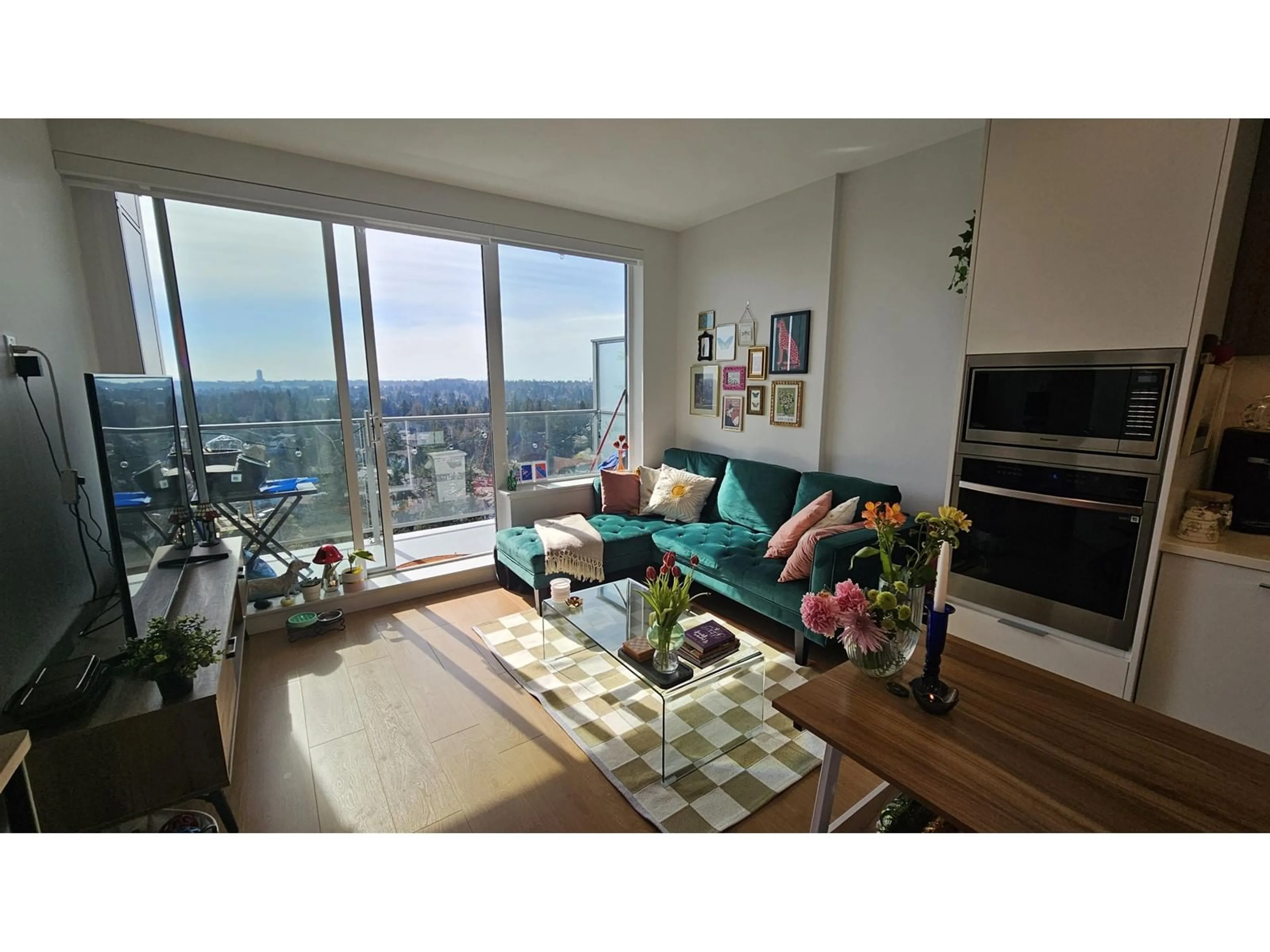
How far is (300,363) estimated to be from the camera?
299 centimetres

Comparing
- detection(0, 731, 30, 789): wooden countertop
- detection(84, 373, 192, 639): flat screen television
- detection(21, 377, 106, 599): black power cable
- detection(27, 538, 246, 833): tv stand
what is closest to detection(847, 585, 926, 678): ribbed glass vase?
detection(0, 731, 30, 789): wooden countertop

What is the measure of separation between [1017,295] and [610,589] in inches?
89.3

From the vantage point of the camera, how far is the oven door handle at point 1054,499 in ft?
5.51

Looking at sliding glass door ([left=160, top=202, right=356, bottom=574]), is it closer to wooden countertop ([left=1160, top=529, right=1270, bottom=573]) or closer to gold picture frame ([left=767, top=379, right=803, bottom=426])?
gold picture frame ([left=767, top=379, right=803, bottom=426])

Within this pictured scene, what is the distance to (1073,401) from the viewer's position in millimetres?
1773

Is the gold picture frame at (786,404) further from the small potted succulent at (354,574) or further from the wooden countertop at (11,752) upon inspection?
the wooden countertop at (11,752)

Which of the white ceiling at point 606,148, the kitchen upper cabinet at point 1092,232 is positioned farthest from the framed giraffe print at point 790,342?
the kitchen upper cabinet at point 1092,232

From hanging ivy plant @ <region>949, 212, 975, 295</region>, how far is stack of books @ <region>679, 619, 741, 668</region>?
5.93 ft

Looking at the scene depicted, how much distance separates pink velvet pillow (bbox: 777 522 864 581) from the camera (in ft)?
8.13

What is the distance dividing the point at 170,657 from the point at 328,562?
1.73 metres

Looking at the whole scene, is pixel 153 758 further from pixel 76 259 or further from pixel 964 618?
pixel 964 618

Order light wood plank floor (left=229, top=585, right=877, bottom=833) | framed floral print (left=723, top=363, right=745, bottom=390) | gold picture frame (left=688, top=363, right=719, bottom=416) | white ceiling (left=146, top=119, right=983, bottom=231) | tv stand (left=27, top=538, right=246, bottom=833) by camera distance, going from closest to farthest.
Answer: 1. tv stand (left=27, top=538, right=246, bottom=833)
2. light wood plank floor (left=229, top=585, right=877, bottom=833)
3. white ceiling (left=146, top=119, right=983, bottom=231)
4. framed floral print (left=723, top=363, right=745, bottom=390)
5. gold picture frame (left=688, top=363, right=719, bottom=416)

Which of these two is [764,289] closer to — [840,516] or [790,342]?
[790,342]

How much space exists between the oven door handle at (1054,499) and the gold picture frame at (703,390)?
2.15 m
